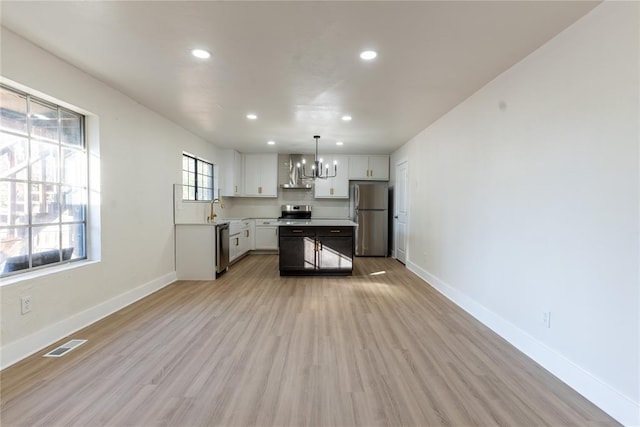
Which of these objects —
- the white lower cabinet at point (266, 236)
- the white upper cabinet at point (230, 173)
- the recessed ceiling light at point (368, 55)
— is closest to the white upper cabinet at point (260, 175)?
the white upper cabinet at point (230, 173)

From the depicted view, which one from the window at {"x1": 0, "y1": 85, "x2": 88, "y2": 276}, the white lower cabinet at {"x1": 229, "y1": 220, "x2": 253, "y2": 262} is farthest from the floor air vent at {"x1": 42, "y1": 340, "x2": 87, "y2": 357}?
the white lower cabinet at {"x1": 229, "y1": 220, "x2": 253, "y2": 262}

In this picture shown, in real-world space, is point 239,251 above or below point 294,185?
below

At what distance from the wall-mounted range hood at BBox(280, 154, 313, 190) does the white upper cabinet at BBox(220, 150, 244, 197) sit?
1.14 metres

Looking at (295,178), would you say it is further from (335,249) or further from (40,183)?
(40,183)

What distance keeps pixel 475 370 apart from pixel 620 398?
743 millimetres

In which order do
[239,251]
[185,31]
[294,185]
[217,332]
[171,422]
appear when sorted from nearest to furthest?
[171,422] → [185,31] → [217,332] → [239,251] → [294,185]

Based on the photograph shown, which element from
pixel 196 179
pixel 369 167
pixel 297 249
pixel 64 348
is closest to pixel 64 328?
pixel 64 348

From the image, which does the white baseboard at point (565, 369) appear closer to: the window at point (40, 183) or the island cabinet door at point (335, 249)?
the island cabinet door at point (335, 249)

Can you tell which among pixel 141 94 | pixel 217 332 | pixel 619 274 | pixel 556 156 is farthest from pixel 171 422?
pixel 141 94

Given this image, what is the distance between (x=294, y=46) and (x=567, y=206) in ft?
7.56

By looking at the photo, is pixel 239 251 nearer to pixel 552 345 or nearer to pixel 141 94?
pixel 141 94

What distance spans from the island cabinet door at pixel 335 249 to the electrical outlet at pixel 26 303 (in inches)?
133

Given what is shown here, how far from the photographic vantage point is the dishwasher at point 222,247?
184 inches

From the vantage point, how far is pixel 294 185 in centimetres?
725
